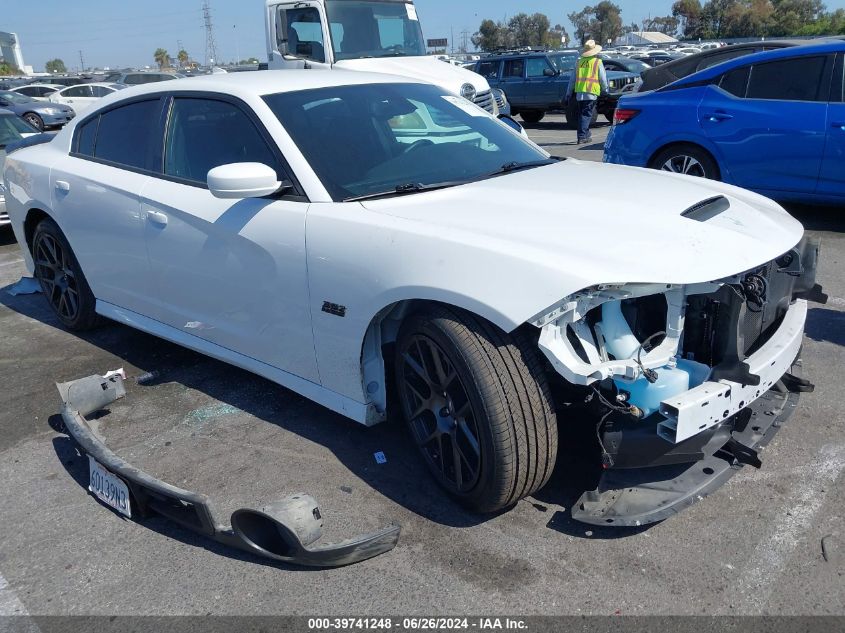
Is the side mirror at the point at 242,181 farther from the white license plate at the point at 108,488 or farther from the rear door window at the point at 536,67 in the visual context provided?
the rear door window at the point at 536,67

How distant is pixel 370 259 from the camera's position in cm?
287

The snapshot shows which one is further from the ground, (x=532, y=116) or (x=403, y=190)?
(x=403, y=190)

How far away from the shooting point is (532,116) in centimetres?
1884

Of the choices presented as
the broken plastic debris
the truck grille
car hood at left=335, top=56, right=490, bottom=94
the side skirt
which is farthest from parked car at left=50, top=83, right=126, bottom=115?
the side skirt

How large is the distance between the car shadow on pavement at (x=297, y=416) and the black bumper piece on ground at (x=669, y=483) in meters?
0.47

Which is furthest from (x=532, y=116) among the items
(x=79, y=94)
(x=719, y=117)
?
(x=79, y=94)

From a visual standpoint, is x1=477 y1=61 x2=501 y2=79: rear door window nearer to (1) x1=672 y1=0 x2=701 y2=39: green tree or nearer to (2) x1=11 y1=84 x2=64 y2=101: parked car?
(2) x1=11 y1=84 x2=64 y2=101: parked car

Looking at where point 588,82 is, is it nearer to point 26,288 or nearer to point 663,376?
point 26,288

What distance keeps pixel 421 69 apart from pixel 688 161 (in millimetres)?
3961

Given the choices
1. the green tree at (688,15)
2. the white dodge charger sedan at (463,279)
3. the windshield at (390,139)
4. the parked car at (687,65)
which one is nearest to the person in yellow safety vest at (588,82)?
the parked car at (687,65)

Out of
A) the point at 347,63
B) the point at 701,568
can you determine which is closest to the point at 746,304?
the point at 701,568

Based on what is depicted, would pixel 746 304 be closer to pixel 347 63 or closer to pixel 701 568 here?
pixel 701 568

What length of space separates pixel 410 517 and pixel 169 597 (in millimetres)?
926

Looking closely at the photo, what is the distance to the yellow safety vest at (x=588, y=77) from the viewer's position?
12856mm
